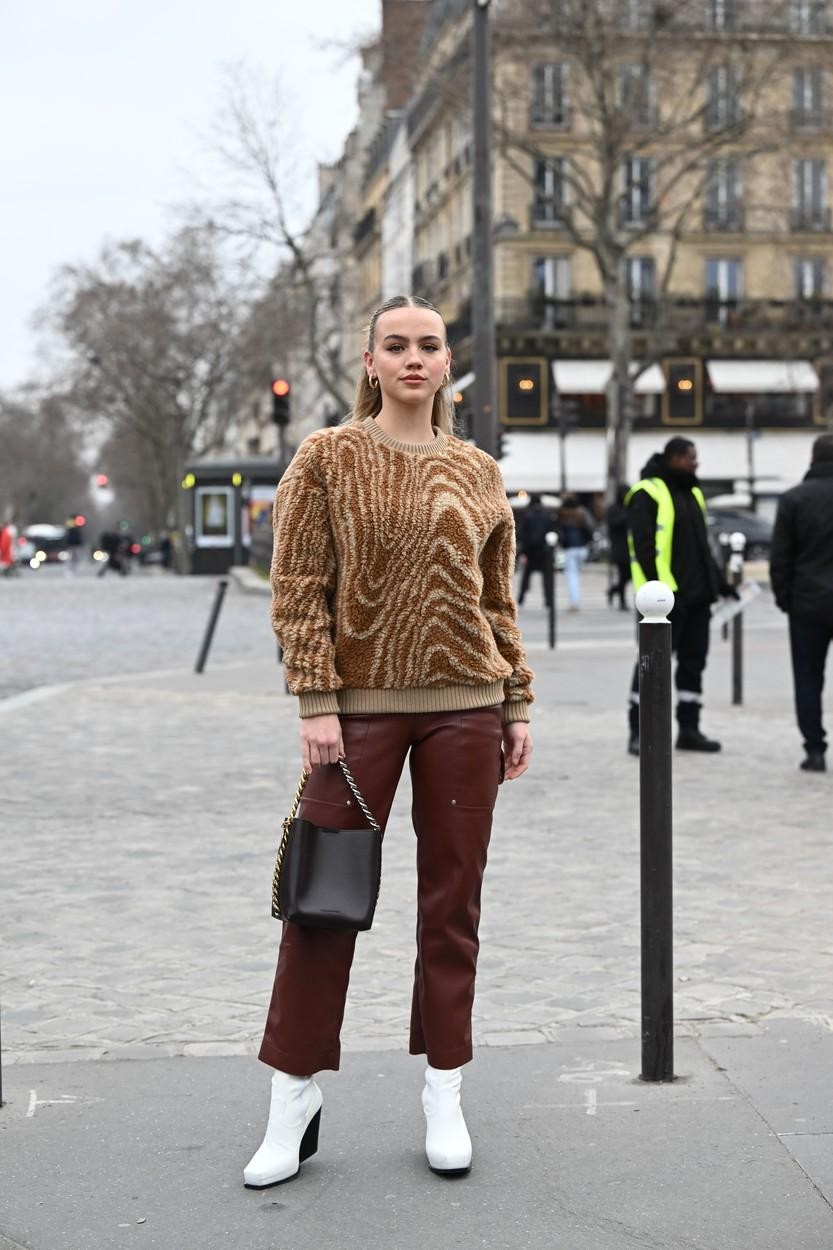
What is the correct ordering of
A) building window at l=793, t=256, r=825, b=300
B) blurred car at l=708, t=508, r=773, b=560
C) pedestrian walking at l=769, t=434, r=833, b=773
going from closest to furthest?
pedestrian walking at l=769, t=434, r=833, b=773 → blurred car at l=708, t=508, r=773, b=560 → building window at l=793, t=256, r=825, b=300

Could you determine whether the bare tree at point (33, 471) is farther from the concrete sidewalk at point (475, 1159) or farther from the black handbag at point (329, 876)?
the black handbag at point (329, 876)

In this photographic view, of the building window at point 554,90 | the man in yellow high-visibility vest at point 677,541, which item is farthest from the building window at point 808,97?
the man in yellow high-visibility vest at point 677,541

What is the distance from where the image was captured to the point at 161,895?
699 centimetres

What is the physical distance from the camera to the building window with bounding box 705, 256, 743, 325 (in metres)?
61.0

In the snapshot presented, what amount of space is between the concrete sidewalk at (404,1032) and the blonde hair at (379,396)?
152cm

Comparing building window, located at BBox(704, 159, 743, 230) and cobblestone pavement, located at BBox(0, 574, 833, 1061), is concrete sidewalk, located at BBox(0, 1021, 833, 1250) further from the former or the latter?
building window, located at BBox(704, 159, 743, 230)

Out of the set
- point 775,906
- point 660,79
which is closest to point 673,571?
point 775,906

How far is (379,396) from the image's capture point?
4.02 metres

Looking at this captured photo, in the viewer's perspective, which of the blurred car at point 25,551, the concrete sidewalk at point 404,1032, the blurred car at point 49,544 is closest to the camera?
the concrete sidewalk at point 404,1032

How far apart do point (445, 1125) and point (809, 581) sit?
21.1ft

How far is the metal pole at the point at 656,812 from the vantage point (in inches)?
170

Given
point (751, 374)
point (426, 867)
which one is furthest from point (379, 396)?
point (751, 374)

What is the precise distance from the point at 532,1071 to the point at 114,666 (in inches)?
625

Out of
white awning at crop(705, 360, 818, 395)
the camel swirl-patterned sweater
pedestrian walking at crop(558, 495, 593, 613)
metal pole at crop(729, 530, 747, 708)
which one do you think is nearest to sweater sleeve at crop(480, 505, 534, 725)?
the camel swirl-patterned sweater
